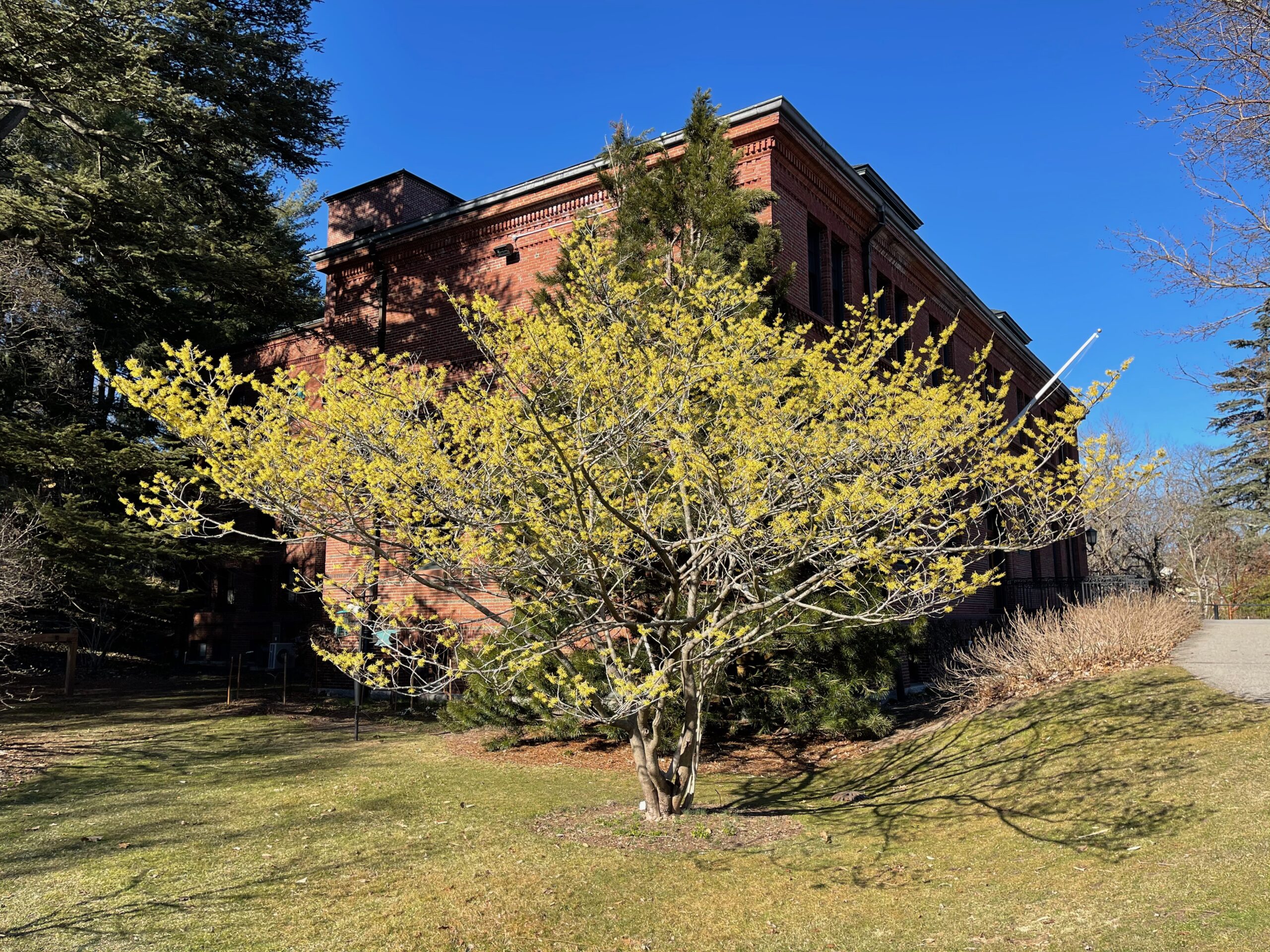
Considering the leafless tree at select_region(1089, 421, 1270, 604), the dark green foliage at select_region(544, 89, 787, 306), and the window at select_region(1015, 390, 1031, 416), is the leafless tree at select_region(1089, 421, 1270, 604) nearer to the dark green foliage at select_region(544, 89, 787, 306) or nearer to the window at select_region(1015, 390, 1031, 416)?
the window at select_region(1015, 390, 1031, 416)

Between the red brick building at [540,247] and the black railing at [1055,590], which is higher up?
the red brick building at [540,247]

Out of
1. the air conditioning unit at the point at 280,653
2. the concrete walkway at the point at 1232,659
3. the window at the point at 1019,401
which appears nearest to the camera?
the concrete walkway at the point at 1232,659

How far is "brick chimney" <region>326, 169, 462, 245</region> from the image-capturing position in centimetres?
1973

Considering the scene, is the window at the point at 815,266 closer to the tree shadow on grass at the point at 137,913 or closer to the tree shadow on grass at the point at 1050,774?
the tree shadow on grass at the point at 1050,774

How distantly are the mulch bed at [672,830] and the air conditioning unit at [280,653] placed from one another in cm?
1501

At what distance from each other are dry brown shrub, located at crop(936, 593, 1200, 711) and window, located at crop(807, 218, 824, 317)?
6.42 meters

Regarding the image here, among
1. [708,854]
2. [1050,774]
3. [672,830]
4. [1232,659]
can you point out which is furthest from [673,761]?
[1232,659]

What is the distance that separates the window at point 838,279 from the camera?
16.1m

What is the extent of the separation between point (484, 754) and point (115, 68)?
459 inches

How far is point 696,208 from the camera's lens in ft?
37.2

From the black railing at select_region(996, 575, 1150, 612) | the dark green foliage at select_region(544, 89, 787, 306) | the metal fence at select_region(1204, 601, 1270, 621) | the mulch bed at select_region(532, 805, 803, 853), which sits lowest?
the mulch bed at select_region(532, 805, 803, 853)

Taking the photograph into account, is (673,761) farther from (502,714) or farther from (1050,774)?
(502,714)

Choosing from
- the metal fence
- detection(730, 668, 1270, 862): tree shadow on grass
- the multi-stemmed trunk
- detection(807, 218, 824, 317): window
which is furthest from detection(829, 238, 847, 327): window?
the metal fence

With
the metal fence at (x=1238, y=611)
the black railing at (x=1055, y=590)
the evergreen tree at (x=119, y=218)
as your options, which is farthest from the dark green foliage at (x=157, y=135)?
the metal fence at (x=1238, y=611)
